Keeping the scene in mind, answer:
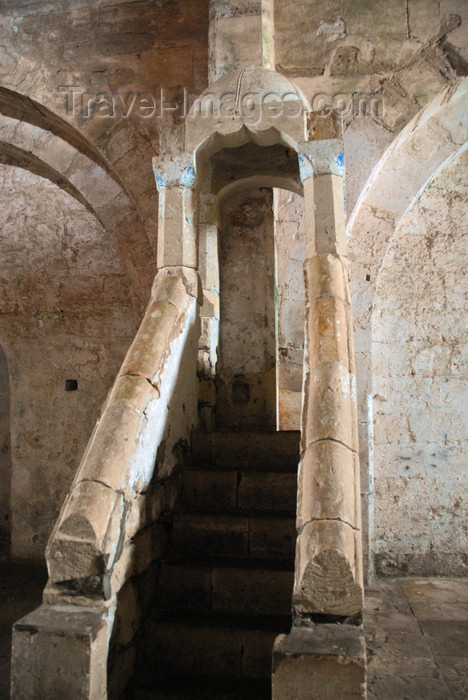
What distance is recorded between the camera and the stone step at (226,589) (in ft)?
8.01

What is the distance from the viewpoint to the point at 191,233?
3107 millimetres

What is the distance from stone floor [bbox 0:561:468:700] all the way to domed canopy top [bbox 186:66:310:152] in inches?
108

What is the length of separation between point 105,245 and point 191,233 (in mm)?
2632

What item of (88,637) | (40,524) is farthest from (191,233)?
(40,524)

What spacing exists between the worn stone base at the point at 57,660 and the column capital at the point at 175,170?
88.7 inches

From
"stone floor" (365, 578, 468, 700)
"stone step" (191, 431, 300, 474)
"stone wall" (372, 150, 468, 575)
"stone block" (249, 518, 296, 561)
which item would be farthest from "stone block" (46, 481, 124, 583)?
"stone wall" (372, 150, 468, 575)

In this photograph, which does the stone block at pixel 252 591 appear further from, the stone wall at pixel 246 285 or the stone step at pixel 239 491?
the stone wall at pixel 246 285

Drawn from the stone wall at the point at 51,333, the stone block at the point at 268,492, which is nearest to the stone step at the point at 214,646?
the stone block at the point at 268,492

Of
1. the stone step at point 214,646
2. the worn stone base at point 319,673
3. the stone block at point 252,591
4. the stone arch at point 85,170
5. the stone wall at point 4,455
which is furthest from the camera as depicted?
the stone wall at point 4,455

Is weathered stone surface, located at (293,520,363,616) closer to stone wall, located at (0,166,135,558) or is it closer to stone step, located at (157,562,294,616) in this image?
stone step, located at (157,562,294,616)

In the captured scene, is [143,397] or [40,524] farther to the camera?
[40,524]

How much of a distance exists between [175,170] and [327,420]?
171 cm

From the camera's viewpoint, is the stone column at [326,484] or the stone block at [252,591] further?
the stone block at [252,591]

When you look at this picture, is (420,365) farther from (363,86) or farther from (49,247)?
(49,247)
